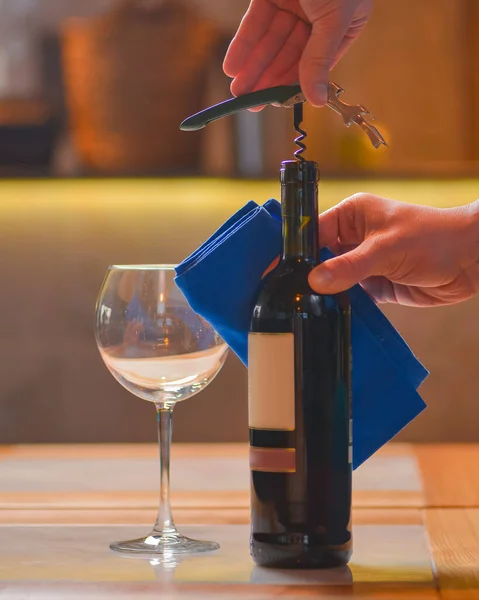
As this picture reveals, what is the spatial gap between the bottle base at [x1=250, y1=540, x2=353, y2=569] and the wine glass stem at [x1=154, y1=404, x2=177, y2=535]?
0.11 m

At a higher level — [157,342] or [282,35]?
[282,35]

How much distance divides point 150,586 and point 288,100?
13.6 inches

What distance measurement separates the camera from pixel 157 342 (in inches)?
27.5

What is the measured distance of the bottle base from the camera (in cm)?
62

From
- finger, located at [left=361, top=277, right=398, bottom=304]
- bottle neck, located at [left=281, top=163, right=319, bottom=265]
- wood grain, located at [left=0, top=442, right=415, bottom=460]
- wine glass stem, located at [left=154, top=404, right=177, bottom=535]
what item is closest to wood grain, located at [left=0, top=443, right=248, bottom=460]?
wood grain, located at [left=0, top=442, right=415, bottom=460]

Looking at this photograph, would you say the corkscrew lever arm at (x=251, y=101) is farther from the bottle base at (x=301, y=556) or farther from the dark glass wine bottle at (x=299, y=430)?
the bottle base at (x=301, y=556)

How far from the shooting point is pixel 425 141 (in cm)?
193

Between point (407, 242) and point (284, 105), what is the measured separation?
15 centimetres

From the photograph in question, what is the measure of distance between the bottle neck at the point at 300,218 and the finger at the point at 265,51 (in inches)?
8.5

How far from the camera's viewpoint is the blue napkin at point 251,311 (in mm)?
677

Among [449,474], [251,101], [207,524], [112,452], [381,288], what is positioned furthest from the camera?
[112,452]

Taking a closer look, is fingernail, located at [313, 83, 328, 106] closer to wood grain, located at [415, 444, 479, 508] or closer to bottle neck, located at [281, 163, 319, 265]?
bottle neck, located at [281, 163, 319, 265]

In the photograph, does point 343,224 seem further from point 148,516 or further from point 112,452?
point 112,452

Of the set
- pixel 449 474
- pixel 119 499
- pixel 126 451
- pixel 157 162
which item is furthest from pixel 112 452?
pixel 157 162
